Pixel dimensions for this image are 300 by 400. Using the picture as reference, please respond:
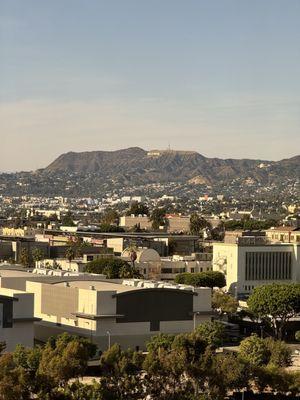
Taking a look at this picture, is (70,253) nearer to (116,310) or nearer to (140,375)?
(116,310)

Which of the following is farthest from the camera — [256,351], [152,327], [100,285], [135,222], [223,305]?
[135,222]

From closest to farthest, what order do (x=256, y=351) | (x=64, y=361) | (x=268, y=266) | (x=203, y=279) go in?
(x=64, y=361) < (x=256, y=351) < (x=203, y=279) < (x=268, y=266)

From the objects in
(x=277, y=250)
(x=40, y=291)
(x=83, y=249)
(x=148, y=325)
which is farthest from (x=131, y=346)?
(x=83, y=249)

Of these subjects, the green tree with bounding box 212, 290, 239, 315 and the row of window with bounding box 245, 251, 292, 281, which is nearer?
the green tree with bounding box 212, 290, 239, 315

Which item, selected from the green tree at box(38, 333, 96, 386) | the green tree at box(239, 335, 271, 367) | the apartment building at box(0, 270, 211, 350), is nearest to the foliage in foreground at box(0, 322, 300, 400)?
the green tree at box(38, 333, 96, 386)

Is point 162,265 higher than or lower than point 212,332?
higher

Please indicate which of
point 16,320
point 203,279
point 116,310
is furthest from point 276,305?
point 16,320

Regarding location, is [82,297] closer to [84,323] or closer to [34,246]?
[84,323]

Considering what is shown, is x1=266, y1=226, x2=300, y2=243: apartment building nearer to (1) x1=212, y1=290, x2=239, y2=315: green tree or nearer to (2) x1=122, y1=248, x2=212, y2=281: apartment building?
(2) x1=122, y1=248, x2=212, y2=281: apartment building

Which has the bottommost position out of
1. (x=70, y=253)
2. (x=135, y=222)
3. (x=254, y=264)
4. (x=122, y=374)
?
(x=122, y=374)
